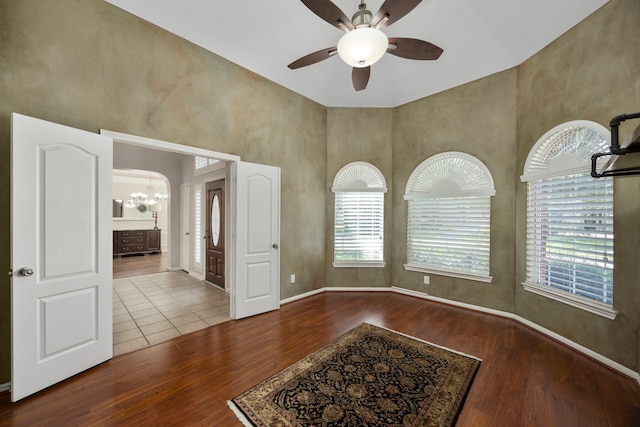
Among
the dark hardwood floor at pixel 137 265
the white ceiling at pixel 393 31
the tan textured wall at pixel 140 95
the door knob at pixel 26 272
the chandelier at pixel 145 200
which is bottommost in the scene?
the dark hardwood floor at pixel 137 265

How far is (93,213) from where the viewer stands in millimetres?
2393

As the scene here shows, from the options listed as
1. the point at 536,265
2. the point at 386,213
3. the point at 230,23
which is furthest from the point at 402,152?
the point at 230,23

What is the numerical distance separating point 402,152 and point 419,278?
2.25m

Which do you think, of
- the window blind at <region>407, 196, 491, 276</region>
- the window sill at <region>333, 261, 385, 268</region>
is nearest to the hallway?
the window sill at <region>333, 261, 385, 268</region>

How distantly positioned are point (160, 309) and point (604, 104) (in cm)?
598

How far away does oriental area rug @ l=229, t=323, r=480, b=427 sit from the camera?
6.05 ft

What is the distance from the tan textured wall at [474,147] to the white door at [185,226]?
16.3ft

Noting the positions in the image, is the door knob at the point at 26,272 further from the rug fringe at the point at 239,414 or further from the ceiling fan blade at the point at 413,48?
the ceiling fan blade at the point at 413,48

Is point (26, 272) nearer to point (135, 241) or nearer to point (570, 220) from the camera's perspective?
point (570, 220)

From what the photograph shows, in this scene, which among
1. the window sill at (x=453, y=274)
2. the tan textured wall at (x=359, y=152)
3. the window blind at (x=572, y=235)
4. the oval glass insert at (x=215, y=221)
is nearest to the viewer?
the window blind at (x=572, y=235)

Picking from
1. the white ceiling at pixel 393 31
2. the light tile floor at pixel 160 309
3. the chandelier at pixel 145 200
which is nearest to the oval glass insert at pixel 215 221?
the light tile floor at pixel 160 309

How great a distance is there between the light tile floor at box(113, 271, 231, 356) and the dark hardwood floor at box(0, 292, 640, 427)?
231mm

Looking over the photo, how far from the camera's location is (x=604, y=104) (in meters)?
2.60

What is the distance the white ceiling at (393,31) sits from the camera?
2.84 meters
